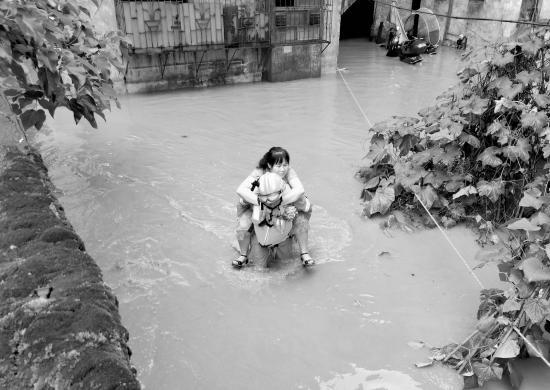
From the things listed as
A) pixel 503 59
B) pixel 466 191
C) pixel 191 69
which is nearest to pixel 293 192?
pixel 466 191

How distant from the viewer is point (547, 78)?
5.09 metres

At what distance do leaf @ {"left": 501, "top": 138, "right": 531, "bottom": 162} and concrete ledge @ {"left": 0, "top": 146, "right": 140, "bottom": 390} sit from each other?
172 inches

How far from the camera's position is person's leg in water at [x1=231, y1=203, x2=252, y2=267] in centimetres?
481

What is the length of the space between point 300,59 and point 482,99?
8.47 meters

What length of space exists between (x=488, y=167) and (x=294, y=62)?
862 cm

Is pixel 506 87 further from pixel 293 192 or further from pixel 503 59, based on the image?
pixel 293 192

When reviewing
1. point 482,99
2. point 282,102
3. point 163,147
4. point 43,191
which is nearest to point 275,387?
point 43,191

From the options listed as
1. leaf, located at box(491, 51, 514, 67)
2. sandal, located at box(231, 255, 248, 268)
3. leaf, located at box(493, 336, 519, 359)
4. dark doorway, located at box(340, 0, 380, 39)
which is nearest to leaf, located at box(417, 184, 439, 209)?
leaf, located at box(491, 51, 514, 67)

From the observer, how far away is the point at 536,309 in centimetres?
327

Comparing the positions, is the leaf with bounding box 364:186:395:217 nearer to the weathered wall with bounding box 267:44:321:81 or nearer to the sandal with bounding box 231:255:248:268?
the sandal with bounding box 231:255:248:268

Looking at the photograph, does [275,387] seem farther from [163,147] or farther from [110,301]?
[163,147]

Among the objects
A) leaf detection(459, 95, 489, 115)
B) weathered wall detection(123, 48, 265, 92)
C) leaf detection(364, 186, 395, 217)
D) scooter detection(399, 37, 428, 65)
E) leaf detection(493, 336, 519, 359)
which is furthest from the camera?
scooter detection(399, 37, 428, 65)

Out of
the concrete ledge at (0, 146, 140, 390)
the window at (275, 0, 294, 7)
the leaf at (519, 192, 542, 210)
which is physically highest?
the window at (275, 0, 294, 7)

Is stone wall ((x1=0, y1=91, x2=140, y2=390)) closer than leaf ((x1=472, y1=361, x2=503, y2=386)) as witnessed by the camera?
Yes
